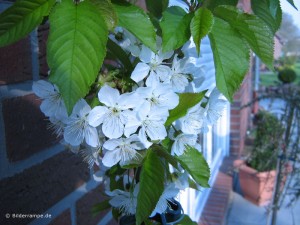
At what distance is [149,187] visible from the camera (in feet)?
1.86

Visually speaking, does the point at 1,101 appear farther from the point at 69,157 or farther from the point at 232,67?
the point at 232,67

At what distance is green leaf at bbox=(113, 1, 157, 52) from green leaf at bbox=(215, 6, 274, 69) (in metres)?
0.13

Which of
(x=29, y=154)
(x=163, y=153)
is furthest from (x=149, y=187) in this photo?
(x=29, y=154)

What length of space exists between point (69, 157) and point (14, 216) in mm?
275

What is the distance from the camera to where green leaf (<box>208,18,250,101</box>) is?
1.69 ft

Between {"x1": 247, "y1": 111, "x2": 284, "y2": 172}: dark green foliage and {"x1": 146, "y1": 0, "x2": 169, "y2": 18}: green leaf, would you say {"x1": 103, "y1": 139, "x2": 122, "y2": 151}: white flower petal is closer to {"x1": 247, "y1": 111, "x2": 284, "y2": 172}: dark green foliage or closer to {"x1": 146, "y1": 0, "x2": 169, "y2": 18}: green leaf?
{"x1": 146, "y1": 0, "x2": 169, "y2": 18}: green leaf

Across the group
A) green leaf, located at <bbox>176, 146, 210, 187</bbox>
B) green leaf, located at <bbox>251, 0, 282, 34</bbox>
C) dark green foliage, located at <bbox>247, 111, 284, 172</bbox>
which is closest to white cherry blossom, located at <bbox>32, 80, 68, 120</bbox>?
green leaf, located at <bbox>176, 146, 210, 187</bbox>

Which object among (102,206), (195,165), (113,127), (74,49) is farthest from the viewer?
(102,206)

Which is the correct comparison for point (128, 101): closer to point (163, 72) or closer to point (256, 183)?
point (163, 72)

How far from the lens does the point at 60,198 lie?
0.99 m

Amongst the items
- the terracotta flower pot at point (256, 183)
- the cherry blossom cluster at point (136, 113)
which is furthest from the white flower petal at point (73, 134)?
the terracotta flower pot at point (256, 183)

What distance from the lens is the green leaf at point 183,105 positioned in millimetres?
588

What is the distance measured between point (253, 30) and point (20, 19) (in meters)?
0.33

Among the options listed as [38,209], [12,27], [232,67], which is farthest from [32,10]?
[38,209]
